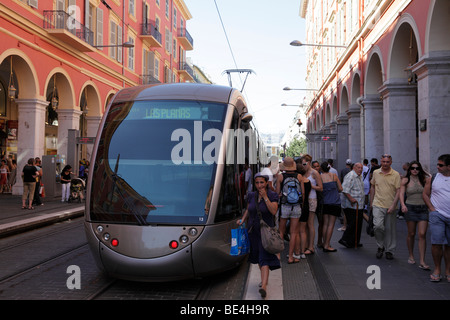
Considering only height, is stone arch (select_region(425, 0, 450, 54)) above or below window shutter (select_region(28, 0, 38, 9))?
below

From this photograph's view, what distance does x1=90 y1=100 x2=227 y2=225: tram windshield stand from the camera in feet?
17.6

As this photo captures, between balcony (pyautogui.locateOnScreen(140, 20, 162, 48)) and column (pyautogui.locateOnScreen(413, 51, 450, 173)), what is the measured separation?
21.3m

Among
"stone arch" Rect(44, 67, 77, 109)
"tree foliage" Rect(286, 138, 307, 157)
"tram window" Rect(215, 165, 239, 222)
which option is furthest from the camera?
"tree foliage" Rect(286, 138, 307, 157)

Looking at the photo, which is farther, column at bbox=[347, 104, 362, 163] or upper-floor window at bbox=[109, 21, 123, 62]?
upper-floor window at bbox=[109, 21, 123, 62]

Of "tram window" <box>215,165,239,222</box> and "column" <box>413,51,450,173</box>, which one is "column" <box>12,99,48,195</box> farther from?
"column" <box>413,51,450,173</box>

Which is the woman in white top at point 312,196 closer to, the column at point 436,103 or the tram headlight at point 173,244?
the tram headlight at point 173,244

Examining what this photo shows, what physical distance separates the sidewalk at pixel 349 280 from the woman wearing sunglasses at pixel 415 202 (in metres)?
0.53

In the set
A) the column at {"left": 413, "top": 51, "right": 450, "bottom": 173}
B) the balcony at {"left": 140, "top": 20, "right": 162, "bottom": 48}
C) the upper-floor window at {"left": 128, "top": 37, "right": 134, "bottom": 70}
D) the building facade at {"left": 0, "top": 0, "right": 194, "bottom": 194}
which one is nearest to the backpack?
the column at {"left": 413, "top": 51, "right": 450, "bottom": 173}

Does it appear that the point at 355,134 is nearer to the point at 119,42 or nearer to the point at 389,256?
the point at 389,256

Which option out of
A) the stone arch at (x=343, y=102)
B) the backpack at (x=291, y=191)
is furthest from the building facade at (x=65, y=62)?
the backpack at (x=291, y=191)

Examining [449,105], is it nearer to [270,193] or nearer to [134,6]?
[270,193]

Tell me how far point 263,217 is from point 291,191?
5.03ft

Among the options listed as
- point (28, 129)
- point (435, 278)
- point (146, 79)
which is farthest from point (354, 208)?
point (146, 79)

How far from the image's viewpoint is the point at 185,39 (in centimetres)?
3988
